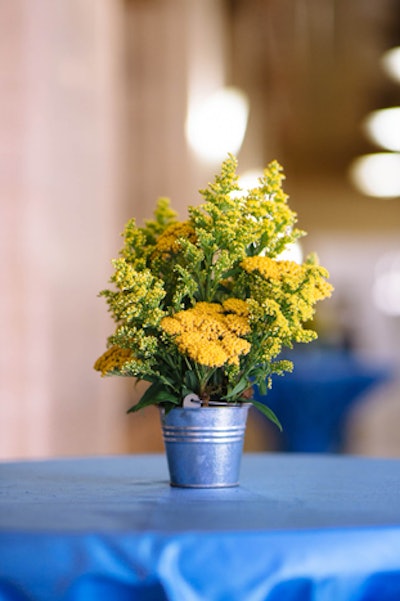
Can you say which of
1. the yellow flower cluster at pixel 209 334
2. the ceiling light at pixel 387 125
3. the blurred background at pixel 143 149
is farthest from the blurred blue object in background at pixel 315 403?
the yellow flower cluster at pixel 209 334

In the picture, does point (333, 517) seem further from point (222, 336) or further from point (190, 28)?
point (190, 28)

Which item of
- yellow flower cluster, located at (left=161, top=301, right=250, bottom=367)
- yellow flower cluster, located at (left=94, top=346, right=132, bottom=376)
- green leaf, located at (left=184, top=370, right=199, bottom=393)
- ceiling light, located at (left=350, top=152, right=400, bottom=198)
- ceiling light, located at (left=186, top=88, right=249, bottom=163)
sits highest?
ceiling light, located at (left=350, top=152, right=400, bottom=198)

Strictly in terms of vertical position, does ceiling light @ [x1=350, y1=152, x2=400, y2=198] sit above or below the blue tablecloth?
above

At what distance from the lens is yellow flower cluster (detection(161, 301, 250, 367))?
1534 millimetres

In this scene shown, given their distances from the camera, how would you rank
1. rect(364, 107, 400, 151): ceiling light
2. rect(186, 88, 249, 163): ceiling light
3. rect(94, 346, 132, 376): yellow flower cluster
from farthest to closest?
1. rect(364, 107, 400, 151): ceiling light
2. rect(186, 88, 249, 163): ceiling light
3. rect(94, 346, 132, 376): yellow flower cluster

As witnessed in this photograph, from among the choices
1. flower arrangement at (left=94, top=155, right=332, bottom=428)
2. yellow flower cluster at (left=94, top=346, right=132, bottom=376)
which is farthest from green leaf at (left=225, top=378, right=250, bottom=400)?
yellow flower cluster at (left=94, top=346, right=132, bottom=376)

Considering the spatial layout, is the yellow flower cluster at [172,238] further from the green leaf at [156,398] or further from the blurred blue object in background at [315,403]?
the blurred blue object in background at [315,403]

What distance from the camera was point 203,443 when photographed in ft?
5.28

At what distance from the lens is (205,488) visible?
1622 millimetres

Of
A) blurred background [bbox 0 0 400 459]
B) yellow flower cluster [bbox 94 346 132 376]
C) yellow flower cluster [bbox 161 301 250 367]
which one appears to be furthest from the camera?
blurred background [bbox 0 0 400 459]

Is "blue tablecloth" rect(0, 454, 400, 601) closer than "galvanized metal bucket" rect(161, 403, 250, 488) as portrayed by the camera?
Yes

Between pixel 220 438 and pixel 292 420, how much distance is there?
163 inches

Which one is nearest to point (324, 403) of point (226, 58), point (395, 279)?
point (226, 58)

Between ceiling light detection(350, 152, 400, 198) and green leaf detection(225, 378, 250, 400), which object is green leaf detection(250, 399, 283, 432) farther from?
ceiling light detection(350, 152, 400, 198)
